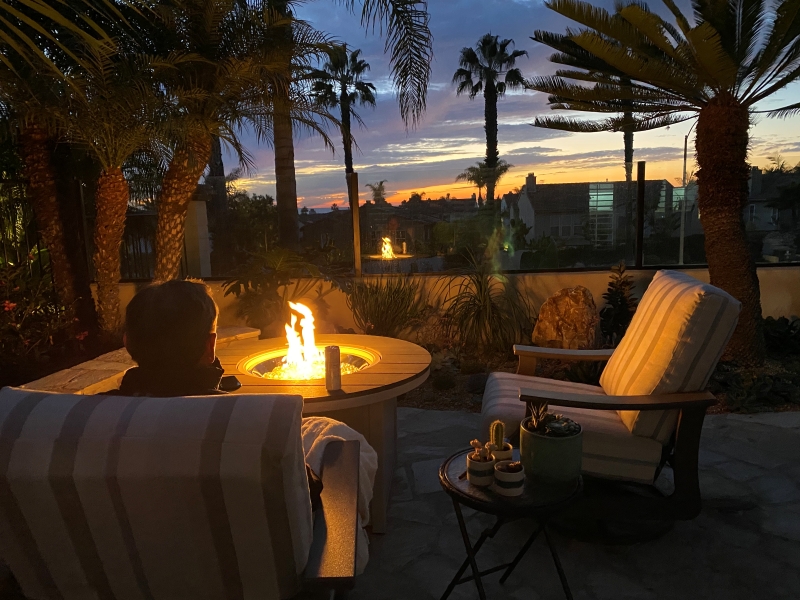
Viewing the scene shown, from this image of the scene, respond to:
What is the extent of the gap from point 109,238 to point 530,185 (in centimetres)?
434

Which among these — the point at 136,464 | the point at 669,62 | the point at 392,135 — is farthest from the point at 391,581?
the point at 392,135

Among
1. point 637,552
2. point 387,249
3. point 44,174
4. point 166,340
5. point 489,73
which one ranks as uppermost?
point 489,73

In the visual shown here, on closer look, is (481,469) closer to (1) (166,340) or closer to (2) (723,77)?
(1) (166,340)

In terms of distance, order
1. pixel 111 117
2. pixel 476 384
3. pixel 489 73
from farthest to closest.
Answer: pixel 489 73
pixel 476 384
pixel 111 117

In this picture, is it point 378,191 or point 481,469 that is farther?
point 378,191

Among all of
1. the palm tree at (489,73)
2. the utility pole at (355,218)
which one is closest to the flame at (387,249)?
the utility pole at (355,218)

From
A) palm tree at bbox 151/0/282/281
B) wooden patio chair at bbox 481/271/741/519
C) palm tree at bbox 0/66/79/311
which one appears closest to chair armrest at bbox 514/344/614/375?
wooden patio chair at bbox 481/271/741/519

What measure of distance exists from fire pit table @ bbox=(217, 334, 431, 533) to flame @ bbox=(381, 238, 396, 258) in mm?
3082

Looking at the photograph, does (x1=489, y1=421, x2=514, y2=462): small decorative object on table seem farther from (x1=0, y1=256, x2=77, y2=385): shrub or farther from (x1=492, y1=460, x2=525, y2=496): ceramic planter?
(x1=0, y1=256, x2=77, y2=385): shrub

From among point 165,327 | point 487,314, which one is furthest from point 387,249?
point 165,327

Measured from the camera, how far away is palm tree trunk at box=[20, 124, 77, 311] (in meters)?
4.86

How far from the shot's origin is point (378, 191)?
21.2 feet

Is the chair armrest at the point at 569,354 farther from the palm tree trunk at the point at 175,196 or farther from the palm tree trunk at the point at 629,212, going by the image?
the palm tree trunk at the point at 629,212

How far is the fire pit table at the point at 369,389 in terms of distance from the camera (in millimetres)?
2420
